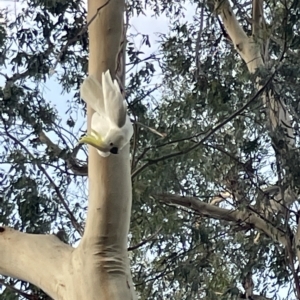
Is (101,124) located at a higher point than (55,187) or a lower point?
lower

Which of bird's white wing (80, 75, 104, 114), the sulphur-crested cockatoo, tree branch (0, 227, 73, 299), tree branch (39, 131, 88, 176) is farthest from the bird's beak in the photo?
tree branch (39, 131, 88, 176)

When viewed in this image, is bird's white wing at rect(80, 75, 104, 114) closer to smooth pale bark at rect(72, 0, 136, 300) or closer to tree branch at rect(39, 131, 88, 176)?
smooth pale bark at rect(72, 0, 136, 300)

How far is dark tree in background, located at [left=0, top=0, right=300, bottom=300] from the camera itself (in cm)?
270

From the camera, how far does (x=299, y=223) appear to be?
2.95m

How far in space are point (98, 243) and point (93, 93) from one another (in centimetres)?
41

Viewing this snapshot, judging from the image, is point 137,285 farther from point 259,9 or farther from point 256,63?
point 259,9

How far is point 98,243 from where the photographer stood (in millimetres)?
1718

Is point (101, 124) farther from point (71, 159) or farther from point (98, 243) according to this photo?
point (71, 159)

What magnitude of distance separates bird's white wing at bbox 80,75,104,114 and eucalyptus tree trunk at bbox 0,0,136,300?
0.11 metres

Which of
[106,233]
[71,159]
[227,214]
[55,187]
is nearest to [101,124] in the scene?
[106,233]

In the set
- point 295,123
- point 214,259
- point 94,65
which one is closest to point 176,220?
point 214,259

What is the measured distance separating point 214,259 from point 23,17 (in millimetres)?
1564

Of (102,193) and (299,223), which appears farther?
(299,223)

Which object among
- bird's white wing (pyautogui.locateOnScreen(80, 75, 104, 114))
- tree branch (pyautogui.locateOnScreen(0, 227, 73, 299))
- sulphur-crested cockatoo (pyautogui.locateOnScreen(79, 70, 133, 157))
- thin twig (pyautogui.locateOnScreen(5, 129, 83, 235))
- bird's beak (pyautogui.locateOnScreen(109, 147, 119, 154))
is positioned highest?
thin twig (pyautogui.locateOnScreen(5, 129, 83, 235))
